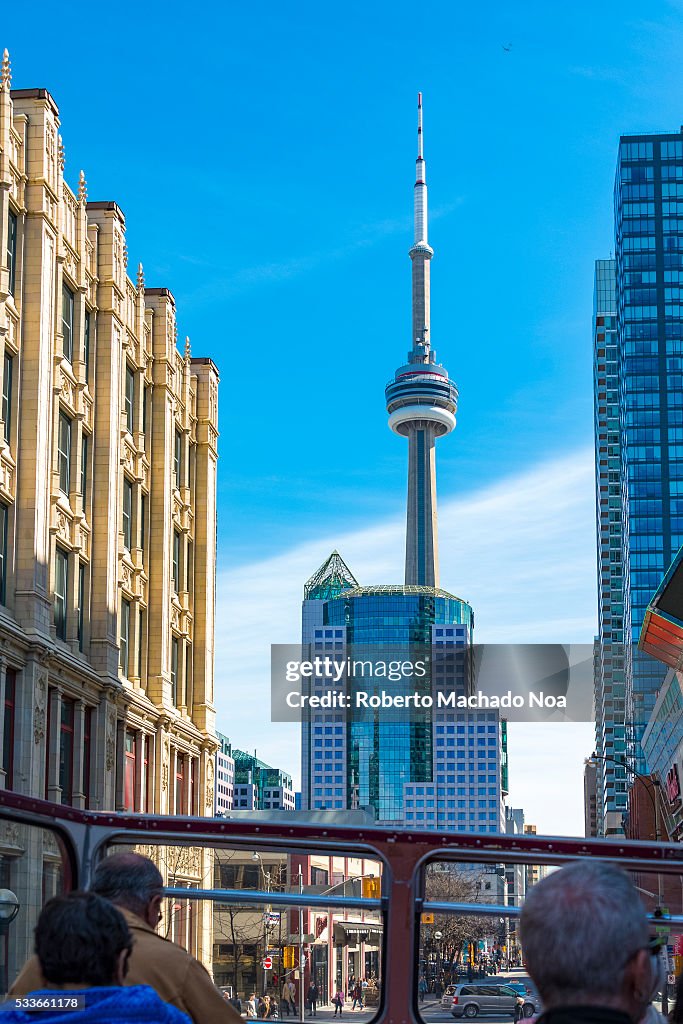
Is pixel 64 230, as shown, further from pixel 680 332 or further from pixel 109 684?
pixel 680 332

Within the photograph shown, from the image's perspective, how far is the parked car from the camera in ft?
29.9

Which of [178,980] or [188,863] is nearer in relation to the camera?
[178,980]

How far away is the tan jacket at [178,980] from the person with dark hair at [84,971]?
4.33 feet

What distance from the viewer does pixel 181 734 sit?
185 feet

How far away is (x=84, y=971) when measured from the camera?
4574 millimetres

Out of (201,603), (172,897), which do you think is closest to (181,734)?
(201,603)

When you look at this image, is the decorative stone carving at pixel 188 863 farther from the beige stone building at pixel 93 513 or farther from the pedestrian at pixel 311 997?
the beige stone building at pixel 93 513

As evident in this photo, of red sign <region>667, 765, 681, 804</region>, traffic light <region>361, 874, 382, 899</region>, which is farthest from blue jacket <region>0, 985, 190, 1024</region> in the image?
red sign <region>667, 765, 681, 804</region>

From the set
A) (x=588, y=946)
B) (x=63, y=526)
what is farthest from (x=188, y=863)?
(x=63, y=526)

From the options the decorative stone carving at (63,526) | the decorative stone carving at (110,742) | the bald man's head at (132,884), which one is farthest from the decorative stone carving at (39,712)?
the bald man's head at (132,884)

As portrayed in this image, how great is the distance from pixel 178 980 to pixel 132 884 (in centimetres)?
47

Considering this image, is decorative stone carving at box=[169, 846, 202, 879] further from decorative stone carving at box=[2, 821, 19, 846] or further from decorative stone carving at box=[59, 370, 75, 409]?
decorative stone carving at box=[59, 370, 75, 409]

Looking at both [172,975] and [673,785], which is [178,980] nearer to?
[172,975]

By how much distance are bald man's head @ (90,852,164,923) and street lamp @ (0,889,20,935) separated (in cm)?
440
